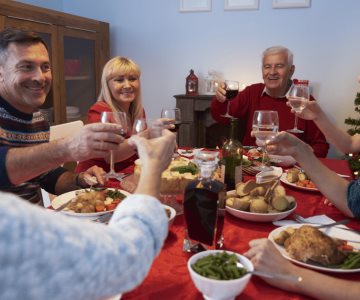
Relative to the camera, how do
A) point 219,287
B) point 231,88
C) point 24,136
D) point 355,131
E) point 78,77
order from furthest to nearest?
point 78,77 < point 355,131 < point 231,88 < point 24,136 < point 219,287

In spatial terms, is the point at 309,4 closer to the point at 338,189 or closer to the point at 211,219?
the point at 338,189

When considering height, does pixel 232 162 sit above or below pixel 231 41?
below

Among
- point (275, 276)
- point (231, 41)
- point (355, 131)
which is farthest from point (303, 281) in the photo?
point (231, 41)

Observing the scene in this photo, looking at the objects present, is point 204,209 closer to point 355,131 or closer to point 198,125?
point 355,131

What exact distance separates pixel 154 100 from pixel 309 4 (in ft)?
5.83

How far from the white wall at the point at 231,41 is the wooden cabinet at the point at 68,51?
352 mm

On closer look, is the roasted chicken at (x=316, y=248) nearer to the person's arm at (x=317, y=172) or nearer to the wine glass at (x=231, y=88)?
the person's arm at (x=317, y=172)

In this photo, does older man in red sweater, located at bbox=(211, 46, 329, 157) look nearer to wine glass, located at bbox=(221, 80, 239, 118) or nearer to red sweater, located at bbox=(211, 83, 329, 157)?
red sweater, located at bbox=(211, 83, 329, 157)

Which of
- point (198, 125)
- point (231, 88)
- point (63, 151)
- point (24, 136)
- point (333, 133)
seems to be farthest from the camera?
point (198, 125)

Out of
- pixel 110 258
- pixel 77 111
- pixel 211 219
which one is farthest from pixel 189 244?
pixel 77 111

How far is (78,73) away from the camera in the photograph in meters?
3.60

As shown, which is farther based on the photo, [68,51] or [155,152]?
[68,51]

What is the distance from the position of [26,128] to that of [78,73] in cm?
213

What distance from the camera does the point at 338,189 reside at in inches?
50.6
